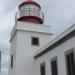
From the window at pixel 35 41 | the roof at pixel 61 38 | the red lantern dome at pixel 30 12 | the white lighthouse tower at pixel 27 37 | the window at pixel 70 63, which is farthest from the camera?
the red lantern dome at pixel 30 12

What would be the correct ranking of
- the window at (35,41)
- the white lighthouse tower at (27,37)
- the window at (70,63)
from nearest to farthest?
the window at (70,63)
the white lighthouse tower at (27,37)
the window at (35,41)

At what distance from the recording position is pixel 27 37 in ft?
65.0

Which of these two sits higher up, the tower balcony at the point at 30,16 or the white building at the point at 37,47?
the tower balcony at the point at 30,16

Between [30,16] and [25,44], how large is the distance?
2.97m

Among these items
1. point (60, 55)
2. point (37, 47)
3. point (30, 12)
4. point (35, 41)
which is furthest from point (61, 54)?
point (30, 12)

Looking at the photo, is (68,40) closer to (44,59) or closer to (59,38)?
(59,38)

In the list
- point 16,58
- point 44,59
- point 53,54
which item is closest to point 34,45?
point 16,58

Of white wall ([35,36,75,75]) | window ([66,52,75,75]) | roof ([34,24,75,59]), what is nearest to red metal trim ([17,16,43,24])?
roof ([34,24,75,59])

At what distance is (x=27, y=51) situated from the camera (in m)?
19.4

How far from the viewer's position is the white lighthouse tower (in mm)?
18953

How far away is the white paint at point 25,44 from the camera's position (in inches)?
742

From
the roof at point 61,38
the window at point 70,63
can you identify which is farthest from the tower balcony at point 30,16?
the window at point 70,63

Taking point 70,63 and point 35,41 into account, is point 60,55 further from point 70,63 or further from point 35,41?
point 35,41

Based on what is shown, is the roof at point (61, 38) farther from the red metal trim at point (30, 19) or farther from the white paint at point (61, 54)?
the red metal trim at point (30, 19)
